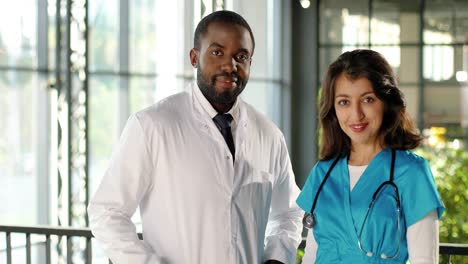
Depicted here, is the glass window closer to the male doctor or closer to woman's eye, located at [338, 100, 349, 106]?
the male doctor

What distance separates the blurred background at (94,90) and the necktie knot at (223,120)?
4.70 meters

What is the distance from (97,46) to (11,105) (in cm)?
155

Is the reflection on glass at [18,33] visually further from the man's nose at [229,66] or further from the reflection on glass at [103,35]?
the man's nose at [229,66]

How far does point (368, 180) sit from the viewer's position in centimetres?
228

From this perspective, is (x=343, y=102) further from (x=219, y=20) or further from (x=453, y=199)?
(x=453, y=199)

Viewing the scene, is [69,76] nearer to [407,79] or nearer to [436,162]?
[436,162]

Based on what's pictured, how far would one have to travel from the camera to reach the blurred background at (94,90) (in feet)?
35.6

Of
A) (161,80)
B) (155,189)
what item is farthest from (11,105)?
(155,189)

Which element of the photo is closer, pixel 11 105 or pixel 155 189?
pixel 155 189

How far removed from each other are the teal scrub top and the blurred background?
15.8 feet

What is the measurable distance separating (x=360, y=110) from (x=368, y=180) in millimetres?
191

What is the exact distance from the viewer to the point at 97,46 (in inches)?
467

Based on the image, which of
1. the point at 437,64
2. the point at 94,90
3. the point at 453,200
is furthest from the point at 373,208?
the point at 437,64

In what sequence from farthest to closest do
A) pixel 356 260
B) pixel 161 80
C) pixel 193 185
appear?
pixel 161 80, pixel 193 185, pixel 356 260
